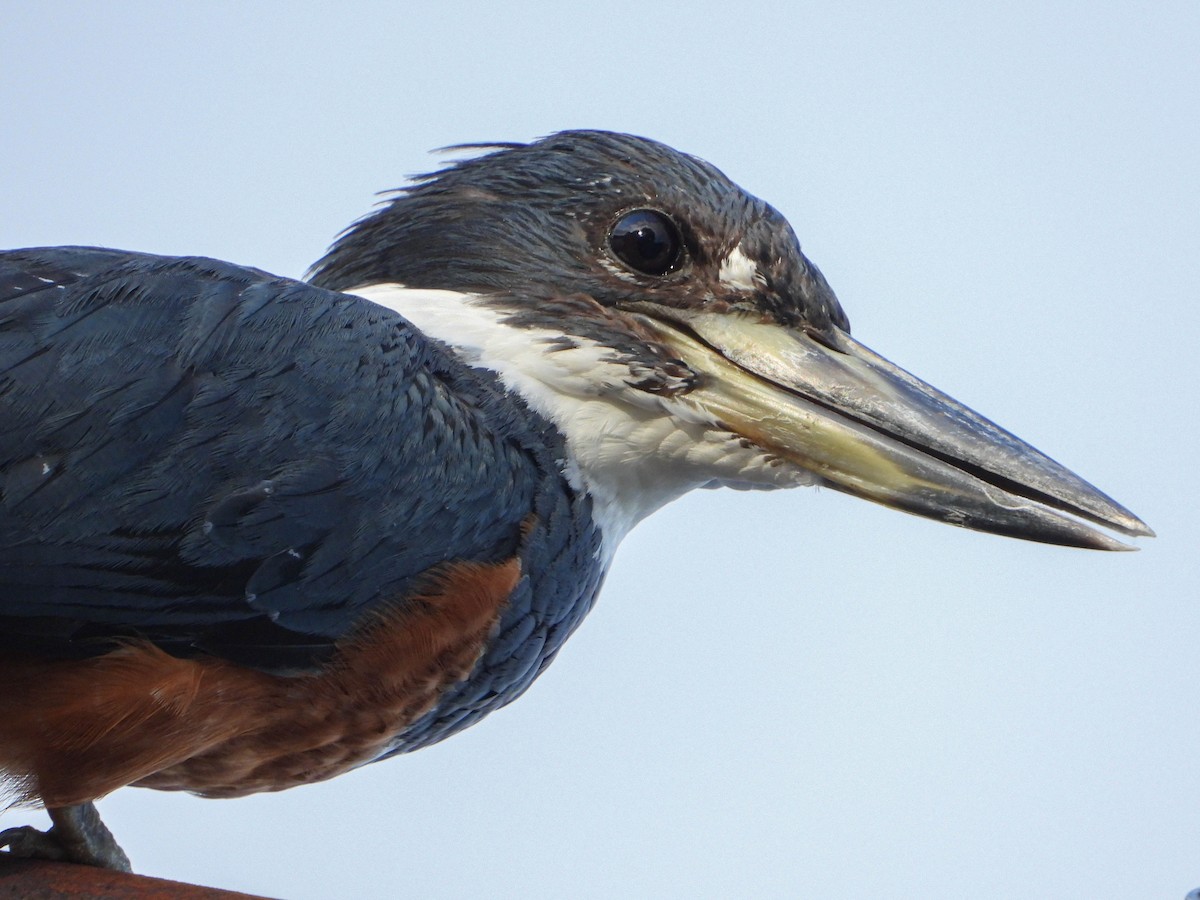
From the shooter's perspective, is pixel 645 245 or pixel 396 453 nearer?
pixel 396 453

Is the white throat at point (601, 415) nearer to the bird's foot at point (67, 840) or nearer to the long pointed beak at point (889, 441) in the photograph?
the long pointed beak at point (889, 441)

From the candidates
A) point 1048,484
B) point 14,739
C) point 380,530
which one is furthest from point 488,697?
point 1048,484

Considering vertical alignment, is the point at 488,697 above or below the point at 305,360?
below

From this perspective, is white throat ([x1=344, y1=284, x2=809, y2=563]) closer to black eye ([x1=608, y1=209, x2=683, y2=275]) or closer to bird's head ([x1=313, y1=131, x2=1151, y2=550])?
bird's head ([x1=313, y1=131, x2=1151, y2=550])

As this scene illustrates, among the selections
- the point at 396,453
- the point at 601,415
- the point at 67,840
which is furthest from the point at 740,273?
the point at 67,840

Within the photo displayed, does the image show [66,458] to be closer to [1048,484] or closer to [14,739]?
[14,739]

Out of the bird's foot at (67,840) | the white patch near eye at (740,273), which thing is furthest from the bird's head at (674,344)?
the bird's foot at (67,840)

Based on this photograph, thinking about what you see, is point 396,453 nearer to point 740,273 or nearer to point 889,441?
point 740,273
